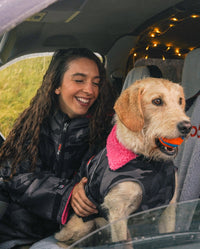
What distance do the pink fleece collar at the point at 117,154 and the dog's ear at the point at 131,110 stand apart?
121mm

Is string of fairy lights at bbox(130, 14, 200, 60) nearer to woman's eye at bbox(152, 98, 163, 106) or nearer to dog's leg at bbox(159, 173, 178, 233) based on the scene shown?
woman's eye at bbox(152, 98, 163, 106)

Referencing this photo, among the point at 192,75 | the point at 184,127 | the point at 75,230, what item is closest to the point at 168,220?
the point at 184,127

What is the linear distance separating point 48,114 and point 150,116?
2.10ft

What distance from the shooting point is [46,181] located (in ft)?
7.20

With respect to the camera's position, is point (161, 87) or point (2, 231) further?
point (2, 231)

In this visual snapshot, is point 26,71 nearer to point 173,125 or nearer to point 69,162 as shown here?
point 69,162

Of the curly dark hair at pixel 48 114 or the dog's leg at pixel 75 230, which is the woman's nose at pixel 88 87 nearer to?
the curly dark hair at pixel 48 114

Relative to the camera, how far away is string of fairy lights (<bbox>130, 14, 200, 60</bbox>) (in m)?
3.04

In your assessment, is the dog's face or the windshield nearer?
the windshield

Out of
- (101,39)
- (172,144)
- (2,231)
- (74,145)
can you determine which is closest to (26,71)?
(101,39)

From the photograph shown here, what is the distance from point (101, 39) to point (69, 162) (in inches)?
46.7

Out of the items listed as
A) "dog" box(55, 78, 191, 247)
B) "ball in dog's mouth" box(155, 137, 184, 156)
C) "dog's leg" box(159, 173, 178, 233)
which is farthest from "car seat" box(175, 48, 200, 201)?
"dog's leg" box(159, 173, 178, 233)

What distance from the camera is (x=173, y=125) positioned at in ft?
6.23

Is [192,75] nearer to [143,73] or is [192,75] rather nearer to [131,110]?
[143,73]
